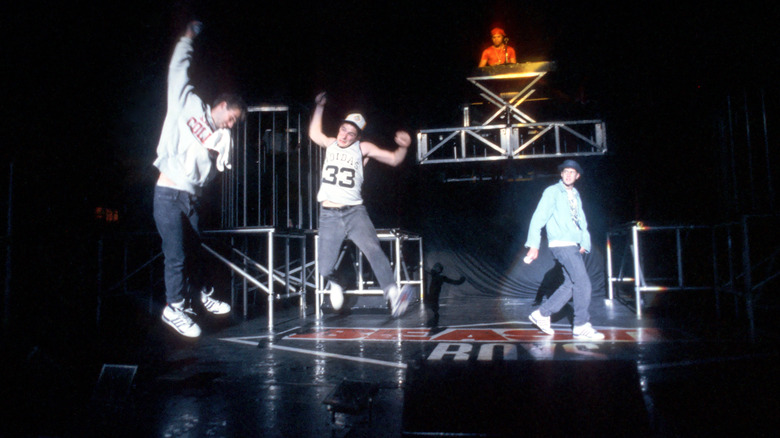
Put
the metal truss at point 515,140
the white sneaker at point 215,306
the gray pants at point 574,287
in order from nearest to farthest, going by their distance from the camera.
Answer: the gray pants at point 574,287
the white sneaker at point 215,306
the metal truss at point 515,140

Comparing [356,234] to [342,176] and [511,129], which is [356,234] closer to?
[342,176]

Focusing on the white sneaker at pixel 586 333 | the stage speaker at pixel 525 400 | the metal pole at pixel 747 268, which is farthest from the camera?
the metal pole at pixel 747 268

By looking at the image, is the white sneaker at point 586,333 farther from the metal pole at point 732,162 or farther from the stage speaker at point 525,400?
the metal pole at point 732,162

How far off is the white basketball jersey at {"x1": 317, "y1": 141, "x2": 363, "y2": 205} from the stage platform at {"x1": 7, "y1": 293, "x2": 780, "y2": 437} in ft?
4.46

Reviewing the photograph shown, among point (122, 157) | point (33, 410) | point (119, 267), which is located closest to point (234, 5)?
point (122, 157)

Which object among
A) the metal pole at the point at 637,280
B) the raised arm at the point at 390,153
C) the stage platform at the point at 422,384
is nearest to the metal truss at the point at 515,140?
the metal pole at the point at 637,280

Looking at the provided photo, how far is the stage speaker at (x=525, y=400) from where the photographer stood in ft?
3.92

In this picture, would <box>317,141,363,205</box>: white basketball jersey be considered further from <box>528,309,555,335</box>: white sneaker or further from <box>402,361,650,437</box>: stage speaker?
<box>402,361,650,437</box>: stage speaker

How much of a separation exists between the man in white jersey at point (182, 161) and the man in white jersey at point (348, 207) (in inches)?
42.6

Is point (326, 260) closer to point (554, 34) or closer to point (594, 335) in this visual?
point (594, 335)

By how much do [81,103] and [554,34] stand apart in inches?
350

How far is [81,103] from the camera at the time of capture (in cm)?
417

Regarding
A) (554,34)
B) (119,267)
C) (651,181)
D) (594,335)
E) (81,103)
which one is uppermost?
(554,34)

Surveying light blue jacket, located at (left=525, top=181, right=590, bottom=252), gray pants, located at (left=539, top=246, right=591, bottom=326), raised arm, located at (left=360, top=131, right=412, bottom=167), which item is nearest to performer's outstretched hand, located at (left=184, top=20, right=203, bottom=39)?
raised arm, located at (left=360, top=131, right=412, bottom=167)
